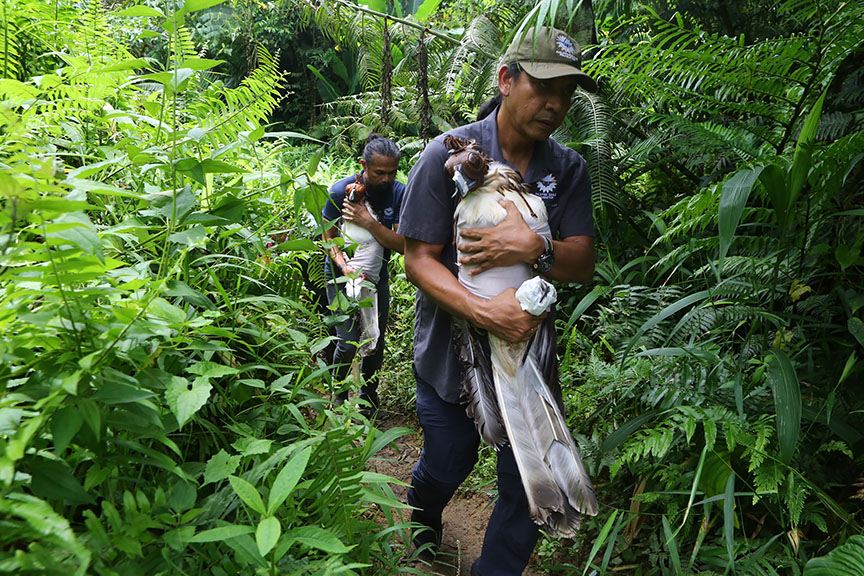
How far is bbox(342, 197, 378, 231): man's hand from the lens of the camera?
14.3ft

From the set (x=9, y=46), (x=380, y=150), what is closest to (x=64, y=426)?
(x=9, y=46)

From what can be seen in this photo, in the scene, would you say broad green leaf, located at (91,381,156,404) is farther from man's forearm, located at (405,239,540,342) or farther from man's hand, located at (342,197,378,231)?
man's hand, located at (342,197,378,231)

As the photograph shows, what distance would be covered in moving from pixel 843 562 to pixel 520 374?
3.78 ft

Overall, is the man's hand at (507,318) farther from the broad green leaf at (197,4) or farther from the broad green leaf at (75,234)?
the broad green leaf at (75,234)

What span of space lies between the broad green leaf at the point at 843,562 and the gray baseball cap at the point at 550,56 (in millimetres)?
1771

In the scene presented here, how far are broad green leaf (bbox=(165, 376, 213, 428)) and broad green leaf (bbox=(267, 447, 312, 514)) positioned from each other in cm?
23

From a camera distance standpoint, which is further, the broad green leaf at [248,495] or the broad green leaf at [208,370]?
the broad green leaf at [208,370]

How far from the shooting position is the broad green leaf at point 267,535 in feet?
4.39

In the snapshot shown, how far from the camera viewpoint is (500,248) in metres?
2.43

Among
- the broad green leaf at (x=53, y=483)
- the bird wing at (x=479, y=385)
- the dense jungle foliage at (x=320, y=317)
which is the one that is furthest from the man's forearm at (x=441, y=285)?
the broad green leaf at (x=53, y=483)

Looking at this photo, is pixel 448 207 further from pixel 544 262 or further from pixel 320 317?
pixel 320 317

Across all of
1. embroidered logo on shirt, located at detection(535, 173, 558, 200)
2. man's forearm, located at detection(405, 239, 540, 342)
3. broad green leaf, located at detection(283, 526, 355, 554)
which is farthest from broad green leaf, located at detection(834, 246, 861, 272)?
broad green leaf, located at detection(283, 526, 355, 554)

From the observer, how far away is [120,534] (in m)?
1.32

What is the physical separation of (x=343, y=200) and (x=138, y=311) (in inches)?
123
